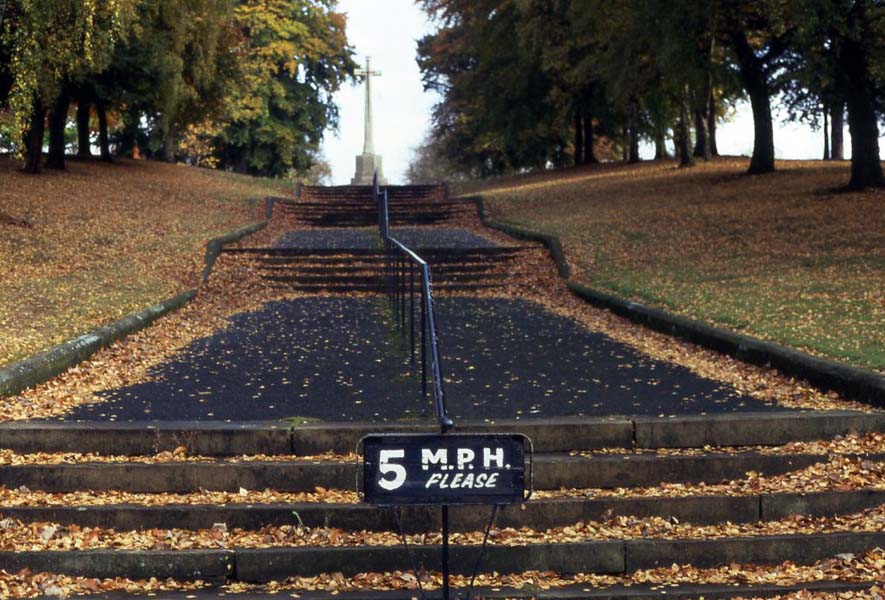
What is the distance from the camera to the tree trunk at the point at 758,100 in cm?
2584

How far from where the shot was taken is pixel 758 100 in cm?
2700

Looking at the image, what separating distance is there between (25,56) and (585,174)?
24954mm

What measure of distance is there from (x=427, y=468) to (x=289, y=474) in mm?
2617

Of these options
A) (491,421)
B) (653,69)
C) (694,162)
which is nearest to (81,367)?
(491,421)

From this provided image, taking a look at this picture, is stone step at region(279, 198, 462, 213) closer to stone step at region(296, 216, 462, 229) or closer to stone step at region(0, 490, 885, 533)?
stone step at region(296, 216, 462, 229)

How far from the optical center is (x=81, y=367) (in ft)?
34.3

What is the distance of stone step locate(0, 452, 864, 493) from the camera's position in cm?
697

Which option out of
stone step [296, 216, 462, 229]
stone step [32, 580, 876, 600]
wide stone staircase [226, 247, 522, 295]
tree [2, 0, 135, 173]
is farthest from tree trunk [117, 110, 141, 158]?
stone step [32, 580, 876, 600]

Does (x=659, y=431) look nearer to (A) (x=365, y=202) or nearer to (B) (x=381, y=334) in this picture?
(B) (x=381, y=334)

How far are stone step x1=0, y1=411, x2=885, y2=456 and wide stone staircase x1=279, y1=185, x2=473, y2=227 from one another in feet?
72.3

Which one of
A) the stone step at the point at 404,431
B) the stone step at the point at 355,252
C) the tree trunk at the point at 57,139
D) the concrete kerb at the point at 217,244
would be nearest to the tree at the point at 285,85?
the tree trunk at the point at 57,139

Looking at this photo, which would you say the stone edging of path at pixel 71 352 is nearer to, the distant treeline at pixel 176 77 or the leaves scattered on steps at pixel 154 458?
the leaves scattered on steps at pixel 154 458

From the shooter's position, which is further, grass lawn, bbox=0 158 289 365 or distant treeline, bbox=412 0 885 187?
distant treeline, bbox=412 0 885 187

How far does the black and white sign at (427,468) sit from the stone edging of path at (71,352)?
5103 mm
